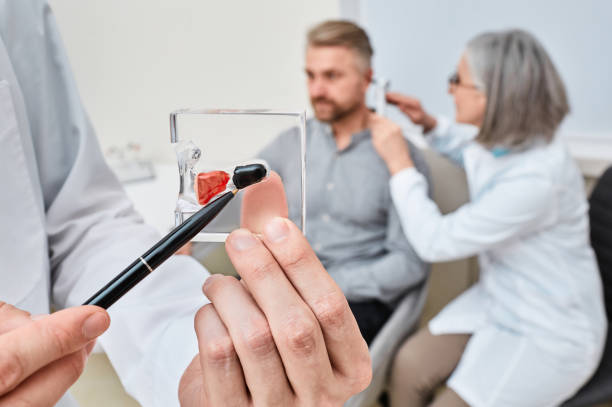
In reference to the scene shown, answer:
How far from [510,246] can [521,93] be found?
350 millimetres

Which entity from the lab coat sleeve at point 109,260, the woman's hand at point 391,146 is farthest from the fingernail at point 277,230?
the woman's hand at point 391,146

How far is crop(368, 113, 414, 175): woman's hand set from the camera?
99 cm

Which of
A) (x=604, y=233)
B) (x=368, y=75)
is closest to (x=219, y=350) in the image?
(x=368, y=75)

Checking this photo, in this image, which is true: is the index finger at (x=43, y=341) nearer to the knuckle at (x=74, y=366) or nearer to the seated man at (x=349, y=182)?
the knuckle at (x=74, y=366)

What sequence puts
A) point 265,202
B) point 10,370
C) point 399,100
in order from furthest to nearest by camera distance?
point 399,100 < point 265,202 < point 10,370

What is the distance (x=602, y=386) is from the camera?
85 cm

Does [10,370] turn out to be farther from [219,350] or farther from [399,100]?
[399,100]

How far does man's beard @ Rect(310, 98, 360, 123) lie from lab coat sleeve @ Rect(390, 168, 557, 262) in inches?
9.2

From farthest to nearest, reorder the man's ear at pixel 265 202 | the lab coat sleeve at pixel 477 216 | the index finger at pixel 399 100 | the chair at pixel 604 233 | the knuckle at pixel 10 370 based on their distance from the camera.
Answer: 1. the index finger at pixel 399 100
2. the chair at pixel 604 233
3. the lab coat sleeve at pixel 477 216
4. the man's ear at pixel 265 202
5. the knuckle at pixel 10 370

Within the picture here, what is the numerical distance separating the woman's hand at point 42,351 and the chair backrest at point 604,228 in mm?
1165

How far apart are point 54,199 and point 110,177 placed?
6 centimetres

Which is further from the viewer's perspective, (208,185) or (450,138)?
(450,138)

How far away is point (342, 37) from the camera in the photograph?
1.05 metres

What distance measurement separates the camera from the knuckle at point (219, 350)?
0.24 m
